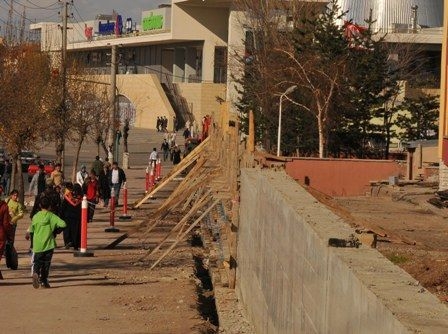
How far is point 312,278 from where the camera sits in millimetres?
7418

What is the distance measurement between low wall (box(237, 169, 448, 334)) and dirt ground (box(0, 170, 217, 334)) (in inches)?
49.8

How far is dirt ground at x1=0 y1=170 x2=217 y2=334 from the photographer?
543 inches

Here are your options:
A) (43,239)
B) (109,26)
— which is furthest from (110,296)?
(109,26)

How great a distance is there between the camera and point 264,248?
38.0 feet

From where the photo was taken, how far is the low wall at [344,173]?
3904cm

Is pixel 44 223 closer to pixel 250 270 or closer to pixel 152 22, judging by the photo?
pixel 250 270

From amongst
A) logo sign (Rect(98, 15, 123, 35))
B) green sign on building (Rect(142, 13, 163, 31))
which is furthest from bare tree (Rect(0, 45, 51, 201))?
logo sign (Rect(98, 15, 123, 35))

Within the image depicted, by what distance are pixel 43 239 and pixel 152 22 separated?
8168 cm

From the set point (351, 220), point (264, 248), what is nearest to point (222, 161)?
point (351, 220)

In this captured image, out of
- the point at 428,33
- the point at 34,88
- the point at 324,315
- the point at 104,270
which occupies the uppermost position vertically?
the point at 428,33

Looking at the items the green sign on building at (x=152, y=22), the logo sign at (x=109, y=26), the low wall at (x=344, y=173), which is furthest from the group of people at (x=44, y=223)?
the logo sign at (x=109, y=26)

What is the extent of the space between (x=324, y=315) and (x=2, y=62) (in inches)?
1141

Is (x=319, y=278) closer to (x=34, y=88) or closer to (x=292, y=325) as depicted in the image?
(x=292, y=325)

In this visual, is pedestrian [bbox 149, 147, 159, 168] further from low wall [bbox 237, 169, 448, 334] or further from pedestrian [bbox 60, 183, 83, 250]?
low wall [bbox 237, 169, 448, 334]
